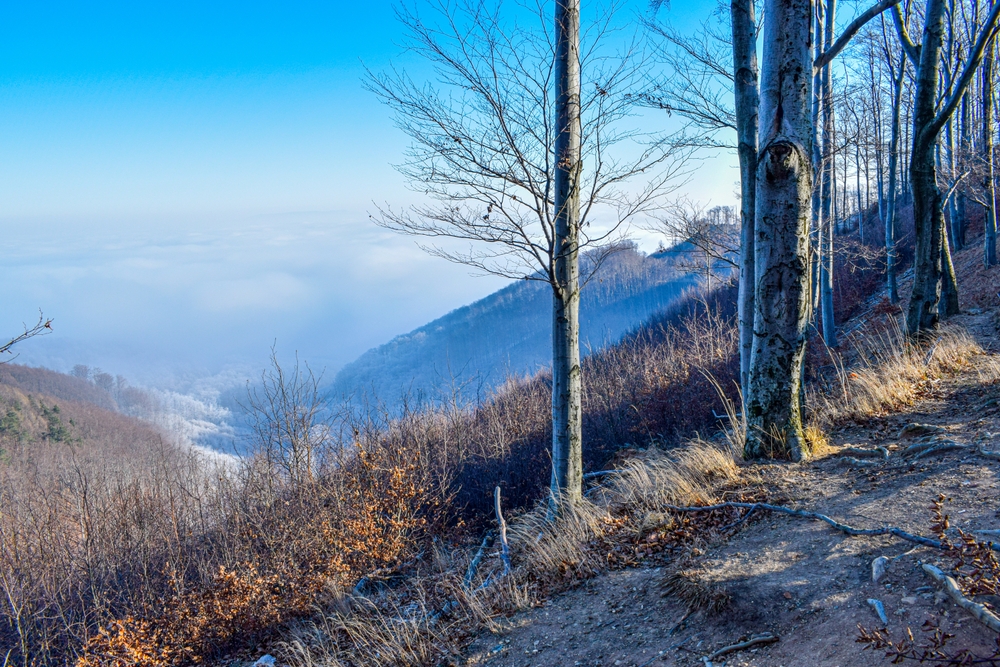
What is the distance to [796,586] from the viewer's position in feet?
9.72

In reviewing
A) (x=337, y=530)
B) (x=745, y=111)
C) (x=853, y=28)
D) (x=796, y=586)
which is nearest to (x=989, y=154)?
(x=853, y=28)

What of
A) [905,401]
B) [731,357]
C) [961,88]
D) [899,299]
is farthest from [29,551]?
[899,299]

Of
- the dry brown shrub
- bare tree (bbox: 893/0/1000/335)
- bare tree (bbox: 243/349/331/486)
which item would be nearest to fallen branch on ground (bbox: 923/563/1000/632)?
the dry brown shrub

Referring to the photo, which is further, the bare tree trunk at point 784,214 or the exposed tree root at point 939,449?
the bare tree trunk at point 784,214

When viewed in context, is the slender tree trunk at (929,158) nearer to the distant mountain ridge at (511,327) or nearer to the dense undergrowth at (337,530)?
the dense undergrowth at (337,530)

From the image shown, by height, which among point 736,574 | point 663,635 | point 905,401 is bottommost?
point 663,635

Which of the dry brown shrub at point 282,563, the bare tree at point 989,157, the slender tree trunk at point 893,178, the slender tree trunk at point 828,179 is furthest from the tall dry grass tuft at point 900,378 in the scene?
the bare tree at point 989,157

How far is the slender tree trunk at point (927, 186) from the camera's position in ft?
25.7

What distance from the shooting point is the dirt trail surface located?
2496mm

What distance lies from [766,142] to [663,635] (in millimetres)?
3982

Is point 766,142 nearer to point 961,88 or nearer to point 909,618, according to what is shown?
point 909,618

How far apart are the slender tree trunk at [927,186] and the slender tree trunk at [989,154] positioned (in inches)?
212

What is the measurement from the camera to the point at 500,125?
16.7ft

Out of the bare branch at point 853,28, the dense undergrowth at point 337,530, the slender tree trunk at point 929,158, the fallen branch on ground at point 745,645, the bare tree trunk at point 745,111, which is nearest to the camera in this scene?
the fallen branch on ground at point 745,645
